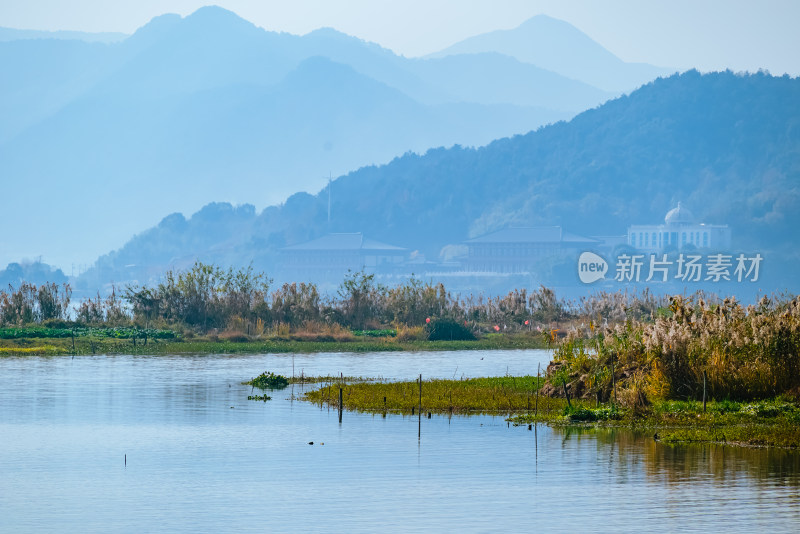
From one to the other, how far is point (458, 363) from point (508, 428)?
25082 millimetres

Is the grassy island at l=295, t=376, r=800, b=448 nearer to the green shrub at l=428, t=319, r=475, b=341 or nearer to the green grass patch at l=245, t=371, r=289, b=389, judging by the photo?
the green grass patch at l=245, t=371, r=289, b=389

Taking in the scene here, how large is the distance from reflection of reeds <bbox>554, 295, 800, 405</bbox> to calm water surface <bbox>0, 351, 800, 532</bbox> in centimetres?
294

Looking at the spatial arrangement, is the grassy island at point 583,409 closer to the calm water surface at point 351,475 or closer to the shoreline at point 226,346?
the calm water surface at point 351,475

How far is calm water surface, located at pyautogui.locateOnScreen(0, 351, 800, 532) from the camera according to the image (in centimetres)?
1925

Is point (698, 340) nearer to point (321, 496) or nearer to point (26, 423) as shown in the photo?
point (321, 496)

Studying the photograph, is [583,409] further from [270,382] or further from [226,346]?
[226,346]

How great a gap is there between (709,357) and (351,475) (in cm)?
1021

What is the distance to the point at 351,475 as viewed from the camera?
23234 mm

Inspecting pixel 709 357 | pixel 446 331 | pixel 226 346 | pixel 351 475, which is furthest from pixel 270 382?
pixel 446 331

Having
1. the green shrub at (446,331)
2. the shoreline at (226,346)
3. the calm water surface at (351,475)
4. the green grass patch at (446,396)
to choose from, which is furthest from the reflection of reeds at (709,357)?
the green shrub at (446,331)

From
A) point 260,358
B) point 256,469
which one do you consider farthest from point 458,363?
point 256,469

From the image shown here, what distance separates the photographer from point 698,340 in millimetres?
29844

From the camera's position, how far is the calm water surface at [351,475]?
63.2 ft

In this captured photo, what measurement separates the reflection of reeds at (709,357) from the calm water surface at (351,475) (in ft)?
9.64
